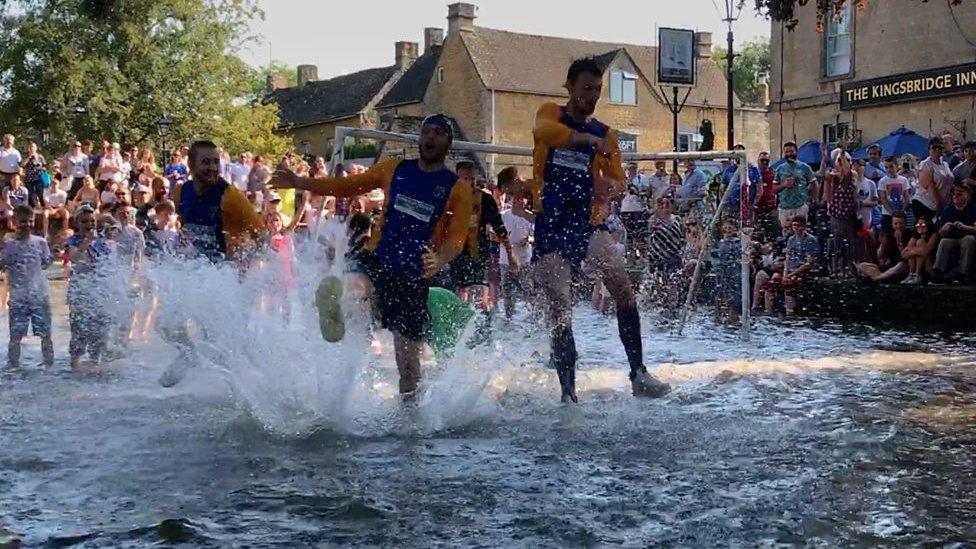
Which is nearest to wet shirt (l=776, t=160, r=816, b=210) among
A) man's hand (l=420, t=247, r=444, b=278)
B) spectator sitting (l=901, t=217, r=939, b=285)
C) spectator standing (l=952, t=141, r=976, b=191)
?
spectator sitting (l=901, t=217, r=939, b=285)

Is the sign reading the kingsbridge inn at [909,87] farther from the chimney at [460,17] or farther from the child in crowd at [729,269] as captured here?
the chimney at [460,17]

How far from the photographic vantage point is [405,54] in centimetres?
7031

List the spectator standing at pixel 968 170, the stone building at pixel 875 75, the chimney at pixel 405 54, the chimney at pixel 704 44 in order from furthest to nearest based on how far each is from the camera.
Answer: the chimney at pixel 405 54
the chimney at pixel 704 44
the stone building at pixel 875 75
the spectator standing at pixel 968 170

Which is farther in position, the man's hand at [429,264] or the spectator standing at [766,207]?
the spectator standing at [766,207]

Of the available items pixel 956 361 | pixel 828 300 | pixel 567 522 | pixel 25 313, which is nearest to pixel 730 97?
Result: pixel 828 300

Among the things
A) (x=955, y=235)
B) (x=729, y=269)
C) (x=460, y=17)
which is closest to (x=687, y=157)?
(x=729, y=269)

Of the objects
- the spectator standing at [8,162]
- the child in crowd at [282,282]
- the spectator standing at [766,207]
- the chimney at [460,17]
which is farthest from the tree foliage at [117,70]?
the child in crowd at [282,282]

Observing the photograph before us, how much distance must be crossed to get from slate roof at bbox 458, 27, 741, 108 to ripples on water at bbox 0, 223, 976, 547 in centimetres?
5088

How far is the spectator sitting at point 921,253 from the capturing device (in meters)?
15.2

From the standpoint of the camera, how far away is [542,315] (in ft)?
27.3

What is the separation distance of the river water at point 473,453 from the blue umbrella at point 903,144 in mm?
17369

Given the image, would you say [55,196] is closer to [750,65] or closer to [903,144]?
[903,144]

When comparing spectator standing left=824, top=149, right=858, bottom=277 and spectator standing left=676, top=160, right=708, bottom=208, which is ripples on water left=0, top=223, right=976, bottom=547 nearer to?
spectator standing left=676, top=160, right=708, bottom=208

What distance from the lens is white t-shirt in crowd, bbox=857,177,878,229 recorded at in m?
16.8
